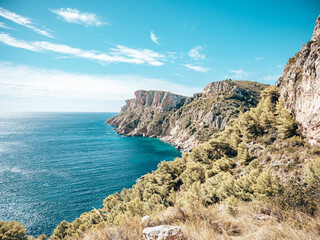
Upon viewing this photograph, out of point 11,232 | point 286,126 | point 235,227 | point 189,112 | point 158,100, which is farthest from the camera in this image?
point 158,100

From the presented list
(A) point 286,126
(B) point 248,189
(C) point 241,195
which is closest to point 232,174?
(B) point 248,189

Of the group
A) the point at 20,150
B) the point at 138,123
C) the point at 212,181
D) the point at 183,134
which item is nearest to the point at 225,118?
the point at 183,134

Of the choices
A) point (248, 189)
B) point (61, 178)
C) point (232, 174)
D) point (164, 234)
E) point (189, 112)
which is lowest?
point (61, 178)

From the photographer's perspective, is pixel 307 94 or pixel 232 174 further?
pixel 232 174

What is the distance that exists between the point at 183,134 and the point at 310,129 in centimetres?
6980

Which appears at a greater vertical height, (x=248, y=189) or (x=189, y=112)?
(x=189, y=112)

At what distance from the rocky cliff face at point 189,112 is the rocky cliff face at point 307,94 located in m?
48.6

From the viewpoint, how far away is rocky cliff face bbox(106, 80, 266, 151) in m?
80.4

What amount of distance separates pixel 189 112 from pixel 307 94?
8395 cm

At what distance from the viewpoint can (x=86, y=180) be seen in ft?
140

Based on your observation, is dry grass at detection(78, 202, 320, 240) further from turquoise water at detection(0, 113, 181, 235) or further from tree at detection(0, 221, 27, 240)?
turquoise water at detection(0, 113, 181, 235)

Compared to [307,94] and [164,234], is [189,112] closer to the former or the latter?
[307,94]

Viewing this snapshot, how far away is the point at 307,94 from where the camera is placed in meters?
21.2

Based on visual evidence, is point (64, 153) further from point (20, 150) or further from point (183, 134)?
point (183, 134)
